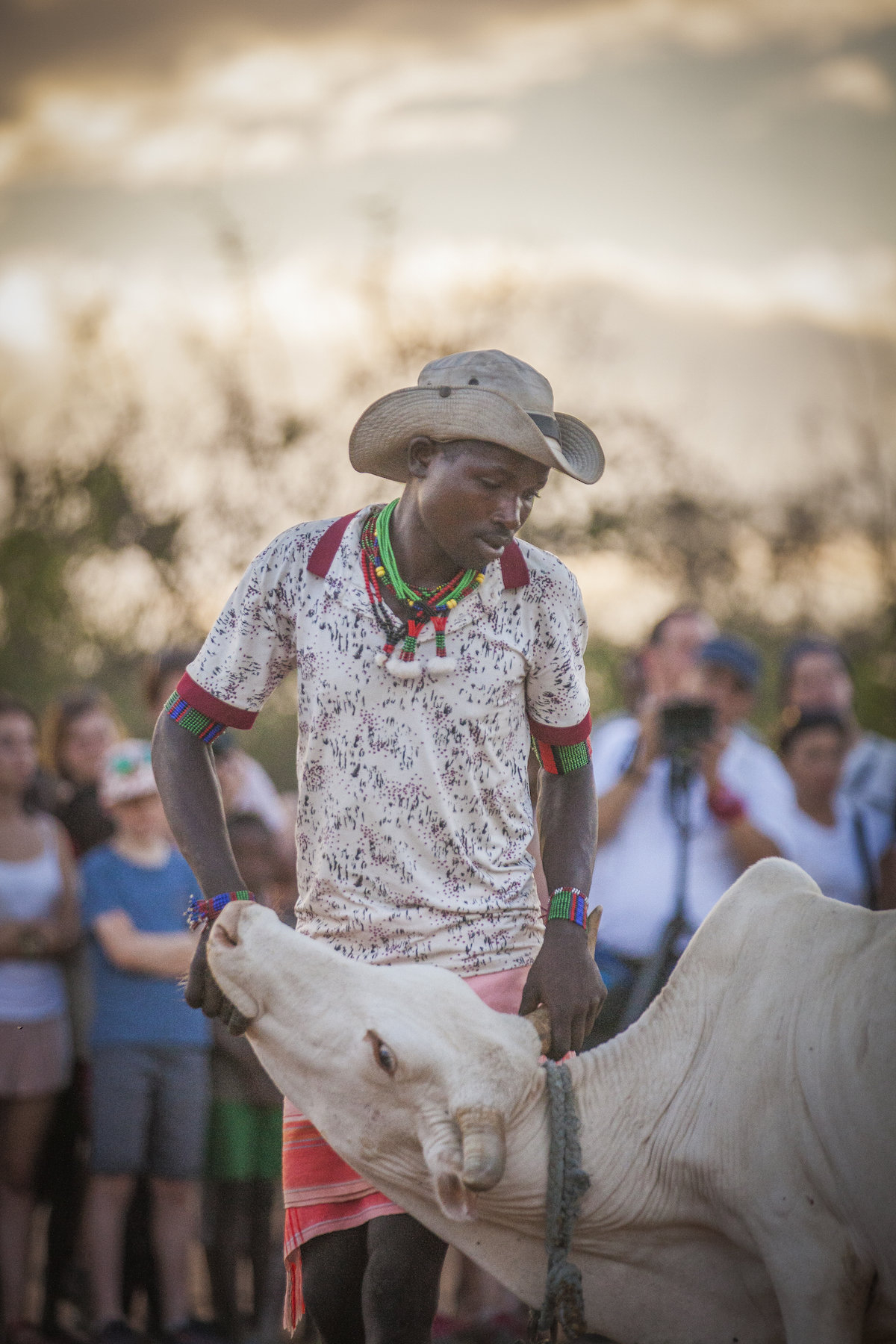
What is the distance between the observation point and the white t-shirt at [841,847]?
20.0 ft

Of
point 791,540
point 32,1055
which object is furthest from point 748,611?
point 32,1055

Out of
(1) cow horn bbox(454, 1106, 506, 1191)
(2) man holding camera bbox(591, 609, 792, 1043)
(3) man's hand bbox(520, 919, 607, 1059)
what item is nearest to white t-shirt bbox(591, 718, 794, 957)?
(2) man holding camera bbox(591, 609, 792, 1043)

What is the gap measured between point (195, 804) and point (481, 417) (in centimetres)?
117

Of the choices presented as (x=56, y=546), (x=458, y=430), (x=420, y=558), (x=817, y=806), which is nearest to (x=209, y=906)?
(x=420, y=558)

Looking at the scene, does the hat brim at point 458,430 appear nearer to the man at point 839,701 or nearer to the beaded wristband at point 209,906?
the beaded wristband at point 209,906

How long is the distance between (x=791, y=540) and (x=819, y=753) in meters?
9.75

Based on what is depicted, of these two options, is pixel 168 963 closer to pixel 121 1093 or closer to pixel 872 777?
pixel 121 1093

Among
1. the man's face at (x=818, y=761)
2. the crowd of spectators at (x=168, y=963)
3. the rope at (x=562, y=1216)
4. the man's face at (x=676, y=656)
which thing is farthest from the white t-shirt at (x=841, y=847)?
the rope at (x=562, y=1216)

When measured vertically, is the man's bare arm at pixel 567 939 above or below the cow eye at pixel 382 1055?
above

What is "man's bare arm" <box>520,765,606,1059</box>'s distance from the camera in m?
3.03

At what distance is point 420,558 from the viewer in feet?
10.8

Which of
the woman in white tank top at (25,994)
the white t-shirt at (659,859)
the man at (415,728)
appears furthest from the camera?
the woman in white tank top at (25,994)

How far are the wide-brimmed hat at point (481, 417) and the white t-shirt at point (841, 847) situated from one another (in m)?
3.08

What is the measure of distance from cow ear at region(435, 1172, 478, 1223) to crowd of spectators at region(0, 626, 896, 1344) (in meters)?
2.22
